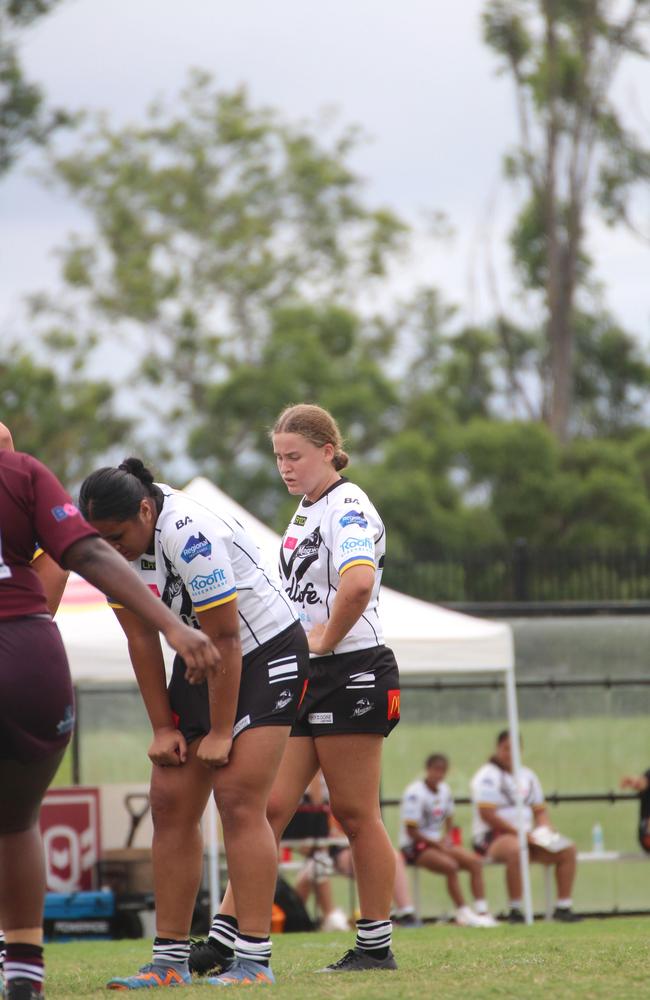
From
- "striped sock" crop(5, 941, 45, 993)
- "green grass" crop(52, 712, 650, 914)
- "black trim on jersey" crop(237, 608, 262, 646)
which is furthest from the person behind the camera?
"green grass" crop(52, 712, 650, 914)

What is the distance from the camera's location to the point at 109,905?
1066cm

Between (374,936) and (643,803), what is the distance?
811 cm

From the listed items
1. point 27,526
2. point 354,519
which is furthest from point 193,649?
point 354,519

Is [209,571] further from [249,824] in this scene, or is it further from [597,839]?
[597,839]

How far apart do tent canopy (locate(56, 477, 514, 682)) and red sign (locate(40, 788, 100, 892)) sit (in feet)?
6.54

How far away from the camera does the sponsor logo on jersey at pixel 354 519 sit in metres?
5.25

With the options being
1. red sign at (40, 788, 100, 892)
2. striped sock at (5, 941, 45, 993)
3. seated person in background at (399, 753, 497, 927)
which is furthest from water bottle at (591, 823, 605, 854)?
striped sock at (5, 941, 45, 993)

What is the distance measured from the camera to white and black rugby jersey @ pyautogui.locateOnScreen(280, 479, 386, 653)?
522 cm

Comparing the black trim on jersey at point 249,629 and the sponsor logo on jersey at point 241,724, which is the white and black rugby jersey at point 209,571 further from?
the sponsor logo on jersey at point 241,724

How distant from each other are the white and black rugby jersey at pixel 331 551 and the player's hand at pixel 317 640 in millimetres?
46

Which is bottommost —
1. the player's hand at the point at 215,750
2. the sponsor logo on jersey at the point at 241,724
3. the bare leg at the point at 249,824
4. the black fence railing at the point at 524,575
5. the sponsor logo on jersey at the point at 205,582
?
the bare leg at the point at 249,824

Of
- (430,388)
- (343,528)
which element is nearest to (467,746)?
(343,528)

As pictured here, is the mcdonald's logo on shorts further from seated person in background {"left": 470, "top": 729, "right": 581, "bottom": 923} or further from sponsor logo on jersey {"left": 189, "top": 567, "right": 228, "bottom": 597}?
seated person in background {"left": 470, "top": 729, "right": 581, "bottom": 923}

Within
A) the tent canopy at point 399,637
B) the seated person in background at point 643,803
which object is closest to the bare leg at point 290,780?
the tent canopy at point 399,637
